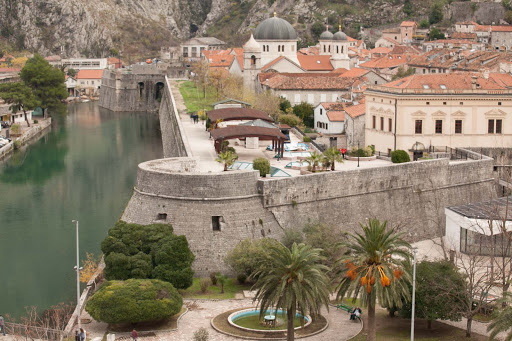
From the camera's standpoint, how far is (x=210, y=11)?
18575cm

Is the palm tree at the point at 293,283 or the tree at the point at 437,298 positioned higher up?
the palm tree at the point at 293,283

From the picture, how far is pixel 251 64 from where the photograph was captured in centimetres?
9119

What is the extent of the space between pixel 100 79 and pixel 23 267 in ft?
330

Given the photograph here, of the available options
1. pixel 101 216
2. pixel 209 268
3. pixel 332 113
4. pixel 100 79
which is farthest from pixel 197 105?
pixel 100 79

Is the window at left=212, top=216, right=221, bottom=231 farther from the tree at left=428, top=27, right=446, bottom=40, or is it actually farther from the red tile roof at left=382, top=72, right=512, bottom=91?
the tree at left=428, top=27, right=446, bottom=40

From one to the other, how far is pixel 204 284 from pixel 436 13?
4536 inches

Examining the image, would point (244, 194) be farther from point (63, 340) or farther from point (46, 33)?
point (46, 33)

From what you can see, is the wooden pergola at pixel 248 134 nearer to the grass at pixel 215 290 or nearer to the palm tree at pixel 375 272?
the grass at pixel 215 290

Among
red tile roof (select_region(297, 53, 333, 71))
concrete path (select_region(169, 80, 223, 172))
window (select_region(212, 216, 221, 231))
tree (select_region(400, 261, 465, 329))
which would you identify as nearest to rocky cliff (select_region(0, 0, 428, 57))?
red tile roof (select_region(297, 53, 333, 71))

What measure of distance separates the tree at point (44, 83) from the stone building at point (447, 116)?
56213mm

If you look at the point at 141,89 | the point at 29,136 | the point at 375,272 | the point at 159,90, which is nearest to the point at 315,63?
the point at 29,136

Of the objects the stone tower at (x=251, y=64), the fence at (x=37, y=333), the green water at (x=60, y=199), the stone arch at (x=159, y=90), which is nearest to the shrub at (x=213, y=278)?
the green water at (x=60, y=199)

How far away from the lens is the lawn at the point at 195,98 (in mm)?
81219

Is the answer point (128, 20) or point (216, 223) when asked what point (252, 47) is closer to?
point (216, 223)
